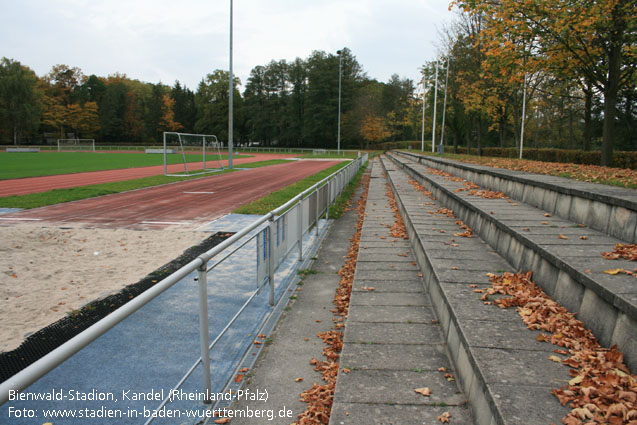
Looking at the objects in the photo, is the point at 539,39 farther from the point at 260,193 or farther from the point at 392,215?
the point at 260,193

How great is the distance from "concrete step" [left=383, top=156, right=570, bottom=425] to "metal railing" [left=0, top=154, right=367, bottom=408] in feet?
6.57

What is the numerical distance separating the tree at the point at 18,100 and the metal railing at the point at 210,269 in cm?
9205

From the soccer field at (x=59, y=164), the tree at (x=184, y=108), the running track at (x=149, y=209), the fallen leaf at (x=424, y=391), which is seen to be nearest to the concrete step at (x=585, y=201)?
the fallen leaf at (x=424, y=391)

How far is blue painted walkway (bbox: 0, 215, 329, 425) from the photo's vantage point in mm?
3219

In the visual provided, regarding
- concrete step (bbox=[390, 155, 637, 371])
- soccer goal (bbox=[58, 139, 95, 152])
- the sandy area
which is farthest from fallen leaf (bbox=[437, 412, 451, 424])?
soccer goal (bbox=[58, 139, 95, 152])

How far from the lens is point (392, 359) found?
350 cm

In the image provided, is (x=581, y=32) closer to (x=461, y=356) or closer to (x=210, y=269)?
(x=461, y=356)

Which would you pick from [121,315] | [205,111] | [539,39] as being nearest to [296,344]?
[121,315]

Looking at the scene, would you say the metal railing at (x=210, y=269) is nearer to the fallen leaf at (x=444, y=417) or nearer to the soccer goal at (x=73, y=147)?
the fallen leaf at (x=444, y=417)

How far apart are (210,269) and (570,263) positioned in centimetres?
296

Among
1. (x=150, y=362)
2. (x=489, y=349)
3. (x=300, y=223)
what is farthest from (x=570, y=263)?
(x=300, y=223)

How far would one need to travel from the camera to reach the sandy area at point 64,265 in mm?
A: 4944

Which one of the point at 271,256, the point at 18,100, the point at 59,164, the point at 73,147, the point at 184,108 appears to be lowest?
the point at 271,256

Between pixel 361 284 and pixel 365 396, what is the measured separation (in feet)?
8.27
